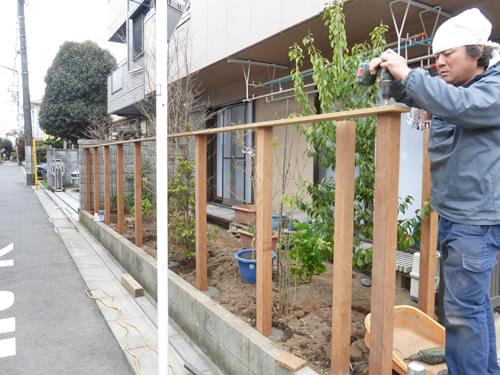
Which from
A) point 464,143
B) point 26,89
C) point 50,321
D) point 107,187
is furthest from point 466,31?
point 26,89

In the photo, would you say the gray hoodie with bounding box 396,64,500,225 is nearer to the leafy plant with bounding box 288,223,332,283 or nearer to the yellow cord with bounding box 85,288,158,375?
the leafy plant with bounding box 288,223,332,283

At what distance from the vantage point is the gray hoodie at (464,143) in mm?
1513

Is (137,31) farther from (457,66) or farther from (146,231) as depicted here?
(457,66)

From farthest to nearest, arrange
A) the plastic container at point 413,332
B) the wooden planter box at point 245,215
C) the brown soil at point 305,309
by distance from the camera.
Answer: the wooden planter box at point 245,215
the brown soil at point 305,309
the plastic container at point 413,332

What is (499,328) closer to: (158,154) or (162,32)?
(158,154)

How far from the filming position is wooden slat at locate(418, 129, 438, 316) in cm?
266

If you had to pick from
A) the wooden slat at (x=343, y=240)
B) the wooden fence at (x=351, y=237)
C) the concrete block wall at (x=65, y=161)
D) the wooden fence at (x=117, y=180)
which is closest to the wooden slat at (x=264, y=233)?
the wooden fence at (x=351, y=237)

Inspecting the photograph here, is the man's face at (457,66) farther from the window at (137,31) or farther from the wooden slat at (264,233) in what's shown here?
Answer: the window at (137,31)

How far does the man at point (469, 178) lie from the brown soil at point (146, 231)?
383cm

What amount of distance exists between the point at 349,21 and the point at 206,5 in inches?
145

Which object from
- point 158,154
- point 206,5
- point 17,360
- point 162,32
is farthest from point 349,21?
point 17,360

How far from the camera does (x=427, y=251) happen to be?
2.68 m

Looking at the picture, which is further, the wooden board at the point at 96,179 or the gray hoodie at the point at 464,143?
the wooden board at the point at 96,179

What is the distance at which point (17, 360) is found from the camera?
3.14m
